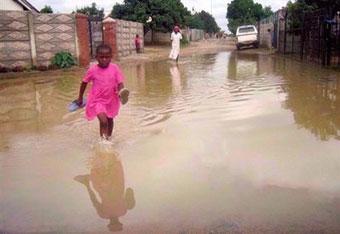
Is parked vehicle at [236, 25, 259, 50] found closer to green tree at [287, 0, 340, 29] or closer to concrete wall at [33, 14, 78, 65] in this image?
green tree at [287, 0, 340, 29]

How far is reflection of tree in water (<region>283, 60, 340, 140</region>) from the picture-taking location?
7.01m

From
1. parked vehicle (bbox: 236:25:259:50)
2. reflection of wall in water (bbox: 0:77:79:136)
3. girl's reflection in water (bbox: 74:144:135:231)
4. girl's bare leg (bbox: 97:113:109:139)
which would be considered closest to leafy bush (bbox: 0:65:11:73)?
reflection of wall in water (bbox: 0:77:79:136)

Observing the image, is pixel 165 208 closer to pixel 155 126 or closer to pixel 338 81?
pixel 155 126

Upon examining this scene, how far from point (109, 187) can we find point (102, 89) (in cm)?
171

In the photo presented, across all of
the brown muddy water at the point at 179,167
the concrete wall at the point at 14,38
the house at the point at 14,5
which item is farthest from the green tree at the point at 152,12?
the brown muddy water at the point at 179,167

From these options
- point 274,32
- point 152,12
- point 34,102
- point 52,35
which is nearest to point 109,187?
point 34,102

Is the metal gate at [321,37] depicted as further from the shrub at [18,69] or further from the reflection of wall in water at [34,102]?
the shrub at [18,69]

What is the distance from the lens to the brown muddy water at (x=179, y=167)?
12.5 feet

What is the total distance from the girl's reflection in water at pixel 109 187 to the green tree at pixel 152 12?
108 ft

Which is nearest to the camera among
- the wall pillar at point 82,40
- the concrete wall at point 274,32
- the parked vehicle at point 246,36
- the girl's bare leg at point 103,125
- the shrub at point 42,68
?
the girl's bare leg at point 103,125

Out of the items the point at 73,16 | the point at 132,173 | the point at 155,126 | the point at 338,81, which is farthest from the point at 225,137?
the point at 73,16

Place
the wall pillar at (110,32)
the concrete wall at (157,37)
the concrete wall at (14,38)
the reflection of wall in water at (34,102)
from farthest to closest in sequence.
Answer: the concrete wall at (157,37), the wall pillar at (110,32), the concrete wall at (14,38), the reflection of wall in water at (34,102)

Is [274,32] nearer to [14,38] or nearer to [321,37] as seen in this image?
[321,37]

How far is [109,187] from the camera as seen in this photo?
458 cm
